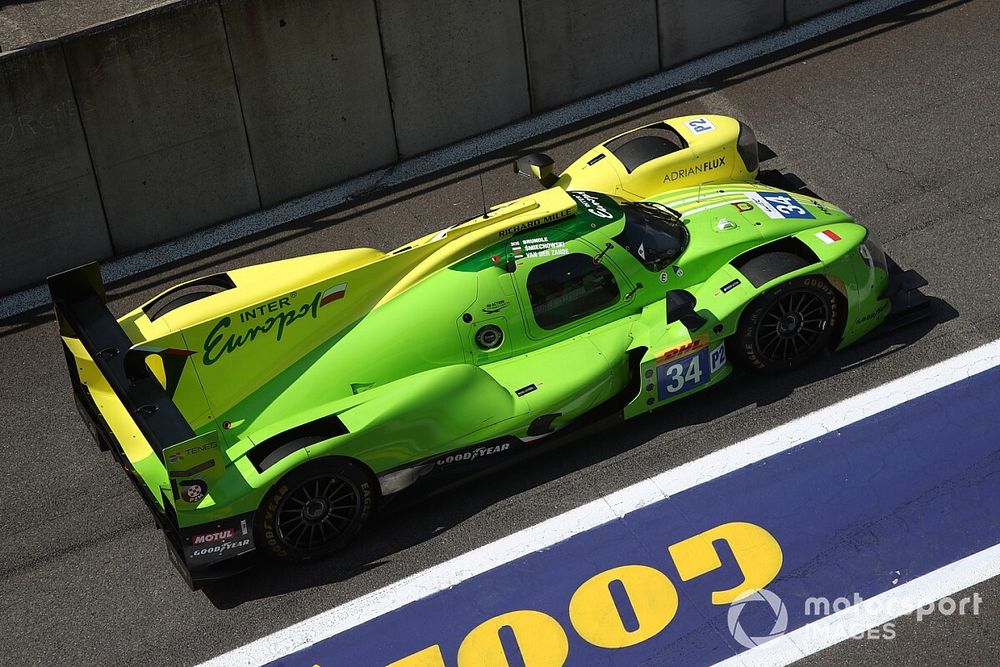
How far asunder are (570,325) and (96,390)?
3542 mm

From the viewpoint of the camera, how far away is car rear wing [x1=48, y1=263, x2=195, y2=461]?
8.20m

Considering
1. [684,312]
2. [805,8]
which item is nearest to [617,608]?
[684,312]

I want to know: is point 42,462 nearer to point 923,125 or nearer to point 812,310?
point 812,310

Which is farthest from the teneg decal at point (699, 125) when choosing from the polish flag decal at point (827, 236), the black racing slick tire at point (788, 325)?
the black racing slick tire at point (788, 325)

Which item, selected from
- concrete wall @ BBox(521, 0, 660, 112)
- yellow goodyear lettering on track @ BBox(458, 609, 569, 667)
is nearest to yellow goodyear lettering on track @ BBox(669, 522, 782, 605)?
yellow goodyear lettering on track @ BBox(458, 609, 569, 667)

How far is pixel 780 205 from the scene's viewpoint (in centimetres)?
1042

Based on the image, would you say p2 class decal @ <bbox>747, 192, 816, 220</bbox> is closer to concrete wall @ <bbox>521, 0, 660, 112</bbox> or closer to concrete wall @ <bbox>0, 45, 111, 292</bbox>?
concrete wall @ <bbox>521, 0, 660, 112</bbox>

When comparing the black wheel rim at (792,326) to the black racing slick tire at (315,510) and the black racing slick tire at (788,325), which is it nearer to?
the black racing slick tire at (788,325)

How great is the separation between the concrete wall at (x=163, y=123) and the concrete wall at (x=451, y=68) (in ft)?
5.61

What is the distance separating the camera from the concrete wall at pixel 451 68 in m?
12.9

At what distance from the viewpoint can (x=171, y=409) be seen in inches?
328

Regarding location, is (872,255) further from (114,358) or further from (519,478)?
(114,358)

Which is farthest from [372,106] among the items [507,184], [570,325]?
[570,325]

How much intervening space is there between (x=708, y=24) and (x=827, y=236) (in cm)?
508
